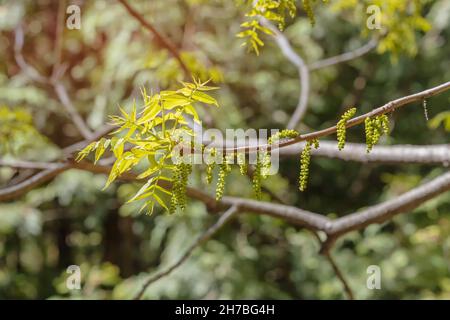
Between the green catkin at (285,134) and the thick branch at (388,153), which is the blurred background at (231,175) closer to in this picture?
the thick branch at (388,153)

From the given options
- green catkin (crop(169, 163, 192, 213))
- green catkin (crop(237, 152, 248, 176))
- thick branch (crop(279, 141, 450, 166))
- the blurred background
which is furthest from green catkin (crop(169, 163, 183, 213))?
the blurred background

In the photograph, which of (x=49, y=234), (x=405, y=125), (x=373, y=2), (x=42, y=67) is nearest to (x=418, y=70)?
(x=405, y=125)

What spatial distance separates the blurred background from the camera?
3680 mm

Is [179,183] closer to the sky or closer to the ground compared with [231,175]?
closer to the ground

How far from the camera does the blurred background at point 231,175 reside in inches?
145

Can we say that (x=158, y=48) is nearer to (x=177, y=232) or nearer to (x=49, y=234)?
(x=177, y=232)

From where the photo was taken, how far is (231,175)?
363 cm

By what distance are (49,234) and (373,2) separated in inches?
160

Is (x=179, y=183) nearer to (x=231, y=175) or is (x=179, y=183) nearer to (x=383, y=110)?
(x=383, y=110)

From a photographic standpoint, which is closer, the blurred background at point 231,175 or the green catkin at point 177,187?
the green catkin at point 177,187

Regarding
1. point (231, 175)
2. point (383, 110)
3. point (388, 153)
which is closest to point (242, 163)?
point (383, 110)

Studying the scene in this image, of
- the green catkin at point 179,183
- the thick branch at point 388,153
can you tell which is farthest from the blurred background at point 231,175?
the green catkin at point 179,183

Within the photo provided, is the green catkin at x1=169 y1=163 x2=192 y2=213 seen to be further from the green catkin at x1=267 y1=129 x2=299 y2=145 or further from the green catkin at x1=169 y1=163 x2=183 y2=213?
the green catkin at x1=267 y1=129 x2=299 y2=145

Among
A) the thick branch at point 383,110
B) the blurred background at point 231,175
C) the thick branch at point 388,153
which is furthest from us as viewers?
the blurred background at point 231,175
